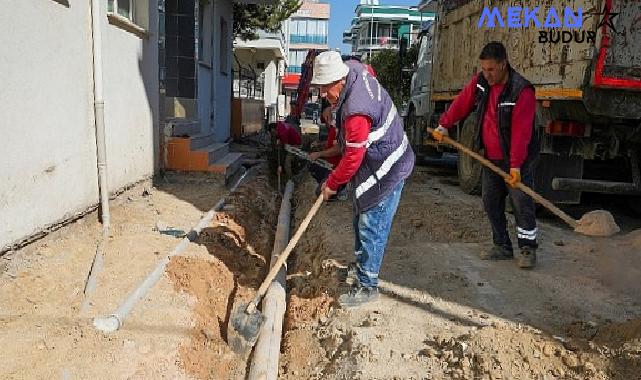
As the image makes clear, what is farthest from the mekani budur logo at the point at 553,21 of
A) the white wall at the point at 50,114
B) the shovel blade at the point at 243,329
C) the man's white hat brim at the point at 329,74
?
the white wall at the point at 50,114

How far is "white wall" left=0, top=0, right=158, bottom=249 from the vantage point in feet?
12.6

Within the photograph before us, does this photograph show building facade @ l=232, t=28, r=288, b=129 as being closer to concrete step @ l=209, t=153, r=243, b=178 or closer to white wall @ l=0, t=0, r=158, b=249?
concrete step @ l=209, t=153, r=243, b=178

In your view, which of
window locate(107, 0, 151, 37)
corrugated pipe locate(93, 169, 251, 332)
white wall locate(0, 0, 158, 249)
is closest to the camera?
corrugated pipe locate(93, 169, 251, 332)

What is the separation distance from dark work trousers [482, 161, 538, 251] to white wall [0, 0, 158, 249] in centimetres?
369

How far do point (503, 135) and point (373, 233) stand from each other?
5.10 feet

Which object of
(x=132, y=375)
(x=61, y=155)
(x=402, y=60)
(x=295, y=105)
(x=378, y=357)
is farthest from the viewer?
(x=402, y=60)

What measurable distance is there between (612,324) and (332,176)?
6.70 feet

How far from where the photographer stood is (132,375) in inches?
114

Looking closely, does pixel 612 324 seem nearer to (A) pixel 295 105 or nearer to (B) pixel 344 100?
(B) pixel 344 100

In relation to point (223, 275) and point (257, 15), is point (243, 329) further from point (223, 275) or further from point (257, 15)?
point (257, 15)

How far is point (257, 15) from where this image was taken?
54.1 ft

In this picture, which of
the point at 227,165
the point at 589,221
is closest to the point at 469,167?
the point at 227,165

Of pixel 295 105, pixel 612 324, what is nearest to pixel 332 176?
pixel 612 324

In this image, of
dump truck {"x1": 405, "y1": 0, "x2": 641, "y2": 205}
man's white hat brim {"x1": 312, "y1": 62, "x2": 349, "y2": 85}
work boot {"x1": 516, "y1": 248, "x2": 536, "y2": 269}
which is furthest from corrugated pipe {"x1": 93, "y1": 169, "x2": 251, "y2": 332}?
work boot {"x1": 516, "y1": 248, "x2": 536, "y2": 269}
